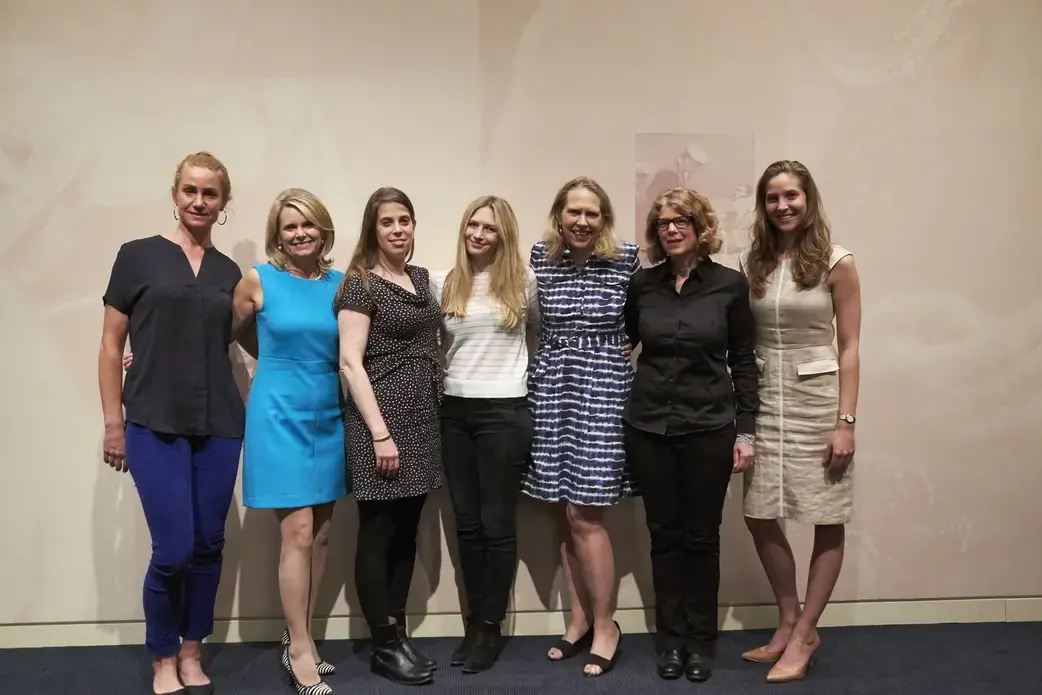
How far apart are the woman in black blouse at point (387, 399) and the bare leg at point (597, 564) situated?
564 millimetres

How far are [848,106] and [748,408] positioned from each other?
4.66 ft

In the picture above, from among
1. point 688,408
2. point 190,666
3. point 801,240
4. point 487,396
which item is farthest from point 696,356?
point 190,666

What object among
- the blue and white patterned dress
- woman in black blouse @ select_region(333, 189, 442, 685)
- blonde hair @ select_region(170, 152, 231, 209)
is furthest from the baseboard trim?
blonde hair @ select_region(170, 152, 231, 209)

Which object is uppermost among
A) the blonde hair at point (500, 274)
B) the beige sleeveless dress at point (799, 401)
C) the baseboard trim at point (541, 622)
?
the blonde hair at point (500, 274)

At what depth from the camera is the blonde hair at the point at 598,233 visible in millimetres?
2465

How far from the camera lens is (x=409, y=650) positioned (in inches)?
97.0

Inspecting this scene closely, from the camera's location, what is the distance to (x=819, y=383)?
7.85 ft

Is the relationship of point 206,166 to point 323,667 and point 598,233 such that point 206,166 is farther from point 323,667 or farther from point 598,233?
point 323,667

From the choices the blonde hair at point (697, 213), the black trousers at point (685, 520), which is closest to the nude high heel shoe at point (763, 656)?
the black trousers at point (685, 520)

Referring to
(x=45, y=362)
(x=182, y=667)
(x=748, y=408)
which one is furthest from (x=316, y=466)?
(x=748, y=408)

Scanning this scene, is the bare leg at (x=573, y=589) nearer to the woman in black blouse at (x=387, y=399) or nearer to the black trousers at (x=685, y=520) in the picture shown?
the black trousers at (x=685, y=520)

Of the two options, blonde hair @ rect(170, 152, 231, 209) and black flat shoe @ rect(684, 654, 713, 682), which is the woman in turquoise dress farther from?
black flat shoe @ rect(684, 654, 713, 682)

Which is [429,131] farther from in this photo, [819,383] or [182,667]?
[182,667]

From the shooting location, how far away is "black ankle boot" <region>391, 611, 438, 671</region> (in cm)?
244
